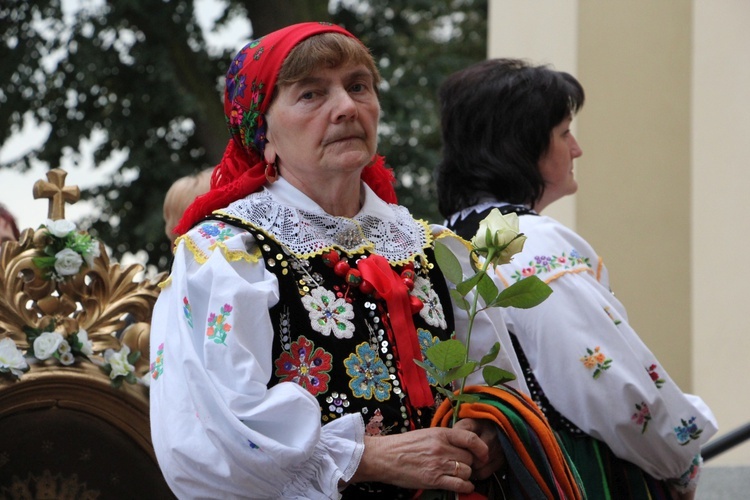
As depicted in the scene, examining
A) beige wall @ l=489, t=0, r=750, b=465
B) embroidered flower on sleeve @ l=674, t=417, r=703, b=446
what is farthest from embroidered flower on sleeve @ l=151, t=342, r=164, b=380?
beige wall @ l=489, t=0, r=750, b=465

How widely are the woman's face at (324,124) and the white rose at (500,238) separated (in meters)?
0.30

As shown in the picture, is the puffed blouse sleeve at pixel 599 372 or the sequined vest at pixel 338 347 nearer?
the sequined vest at pixel 338 347

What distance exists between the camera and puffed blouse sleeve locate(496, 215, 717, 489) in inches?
121

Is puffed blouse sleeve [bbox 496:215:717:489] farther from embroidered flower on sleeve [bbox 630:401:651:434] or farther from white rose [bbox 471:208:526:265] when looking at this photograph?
white rose [bbox 471:208:526:265]

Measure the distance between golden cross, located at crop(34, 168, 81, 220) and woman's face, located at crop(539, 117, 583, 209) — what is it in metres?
1.28

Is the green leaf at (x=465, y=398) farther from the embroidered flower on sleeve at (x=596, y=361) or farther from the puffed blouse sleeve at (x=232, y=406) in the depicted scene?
the embroidered flower on sleeve at (x=596, y=361)

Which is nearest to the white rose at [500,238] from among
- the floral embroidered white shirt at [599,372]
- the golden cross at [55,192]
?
the floral embroidered white shirt at [599,372]

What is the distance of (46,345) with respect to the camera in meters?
3.24

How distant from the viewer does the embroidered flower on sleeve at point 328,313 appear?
8.03 feet

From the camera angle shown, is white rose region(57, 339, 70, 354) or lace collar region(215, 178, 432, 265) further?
white rose region(57, 339, 70, 354)

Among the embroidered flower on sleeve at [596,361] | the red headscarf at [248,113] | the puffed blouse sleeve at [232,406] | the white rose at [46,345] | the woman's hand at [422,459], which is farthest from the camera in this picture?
the white rose at [46,345]

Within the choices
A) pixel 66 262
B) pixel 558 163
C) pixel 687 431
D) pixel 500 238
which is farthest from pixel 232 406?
pixel 558 163

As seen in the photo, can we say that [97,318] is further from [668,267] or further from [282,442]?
[668,267]

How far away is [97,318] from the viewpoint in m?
3.39
